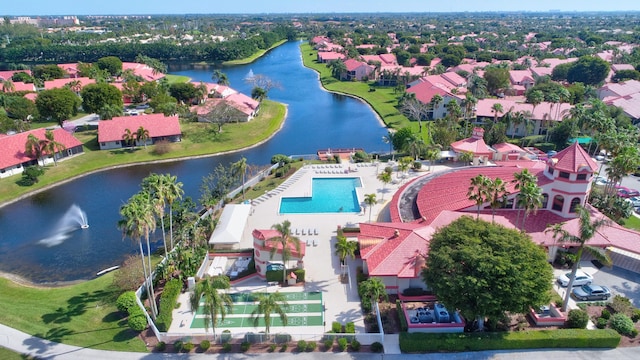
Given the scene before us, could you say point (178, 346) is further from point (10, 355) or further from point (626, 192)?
point (626, 192)

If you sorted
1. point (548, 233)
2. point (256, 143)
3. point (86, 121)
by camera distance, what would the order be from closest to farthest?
point (548, 233) → point (256, 143) → point (86, 121)

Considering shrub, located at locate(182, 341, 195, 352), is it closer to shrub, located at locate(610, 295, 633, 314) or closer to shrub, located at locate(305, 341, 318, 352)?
shrub, located at locate(305, 341, 318, 352)

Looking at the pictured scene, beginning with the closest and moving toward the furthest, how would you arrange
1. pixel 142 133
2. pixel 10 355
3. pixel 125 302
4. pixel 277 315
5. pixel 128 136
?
pixel 10 355
pixel 125 302
pixel 277 315
pixel 128 136
pixel 142 133

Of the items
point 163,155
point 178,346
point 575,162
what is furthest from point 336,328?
point 163,155

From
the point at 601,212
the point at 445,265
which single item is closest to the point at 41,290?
the point at 445,265

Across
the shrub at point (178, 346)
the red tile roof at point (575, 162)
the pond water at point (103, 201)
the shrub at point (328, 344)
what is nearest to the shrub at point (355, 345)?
the shrub at point (328, 344)

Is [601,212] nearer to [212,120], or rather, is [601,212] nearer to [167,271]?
[167,271]
